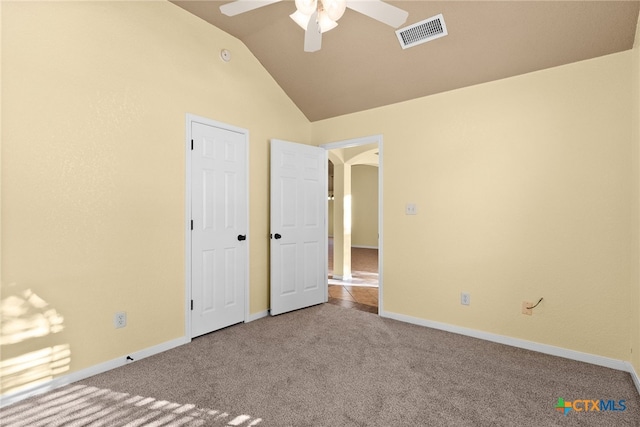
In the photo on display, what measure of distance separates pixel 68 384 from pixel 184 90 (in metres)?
2.50

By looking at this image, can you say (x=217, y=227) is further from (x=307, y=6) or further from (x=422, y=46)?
(x=422, y=46)

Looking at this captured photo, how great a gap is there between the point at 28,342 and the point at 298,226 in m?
2.65

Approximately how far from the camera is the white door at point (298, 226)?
391cm

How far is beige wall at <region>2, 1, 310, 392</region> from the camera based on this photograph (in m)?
2.14

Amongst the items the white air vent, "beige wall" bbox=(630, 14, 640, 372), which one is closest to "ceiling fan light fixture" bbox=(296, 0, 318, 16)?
the white air vent

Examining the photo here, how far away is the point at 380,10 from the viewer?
191 cm

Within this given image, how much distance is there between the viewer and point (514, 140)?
3.03 meters

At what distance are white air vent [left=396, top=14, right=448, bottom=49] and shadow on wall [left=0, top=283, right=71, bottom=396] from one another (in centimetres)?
346

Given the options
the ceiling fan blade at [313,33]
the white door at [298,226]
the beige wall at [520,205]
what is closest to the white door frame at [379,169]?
the beige wall at [520,205]

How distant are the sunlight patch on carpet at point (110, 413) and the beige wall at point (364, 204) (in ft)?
31.8

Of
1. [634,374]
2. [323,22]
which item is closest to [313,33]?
[323,22]

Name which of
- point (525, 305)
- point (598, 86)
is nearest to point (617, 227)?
point (525, 305)

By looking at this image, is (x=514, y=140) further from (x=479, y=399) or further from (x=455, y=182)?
(x=479, y=399)

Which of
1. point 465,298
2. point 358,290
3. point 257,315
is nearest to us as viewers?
point 465,298
